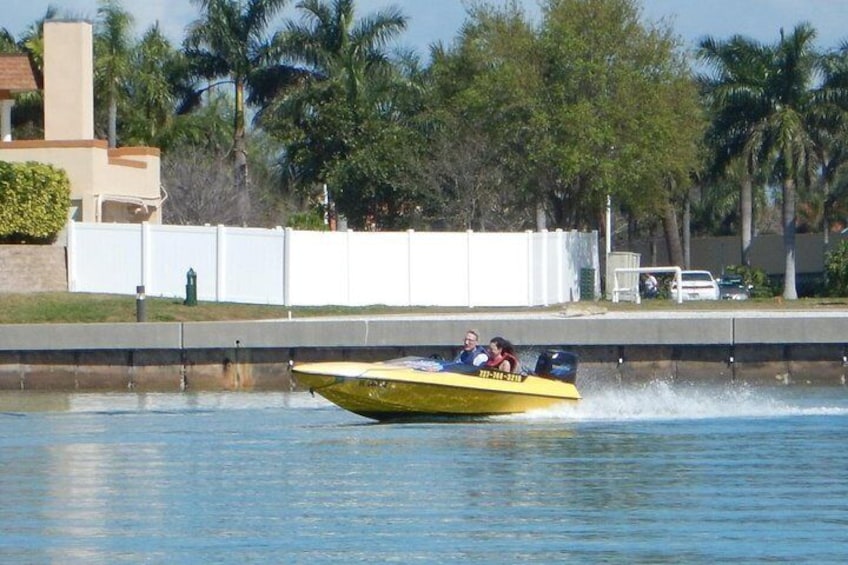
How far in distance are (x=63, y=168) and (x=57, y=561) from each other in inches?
1092

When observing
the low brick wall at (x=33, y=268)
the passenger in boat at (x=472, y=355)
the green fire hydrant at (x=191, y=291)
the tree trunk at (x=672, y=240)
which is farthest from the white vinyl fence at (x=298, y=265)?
the tree trunk at (x=672, y=240)

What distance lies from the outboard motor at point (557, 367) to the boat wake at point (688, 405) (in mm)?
434

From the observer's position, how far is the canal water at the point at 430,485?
1467 cm

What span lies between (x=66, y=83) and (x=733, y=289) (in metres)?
24.1

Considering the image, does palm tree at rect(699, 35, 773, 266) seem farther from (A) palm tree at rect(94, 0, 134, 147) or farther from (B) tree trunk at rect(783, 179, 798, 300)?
(A) palm tree at rect(94, 0, 134, 147)

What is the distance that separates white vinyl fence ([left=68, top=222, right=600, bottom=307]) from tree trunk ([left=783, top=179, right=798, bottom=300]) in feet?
54.4

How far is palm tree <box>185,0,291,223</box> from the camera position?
195 feet

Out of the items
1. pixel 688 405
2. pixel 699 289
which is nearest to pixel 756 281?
pixel 699 289

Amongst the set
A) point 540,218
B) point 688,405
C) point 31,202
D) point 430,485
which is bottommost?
point 430,485

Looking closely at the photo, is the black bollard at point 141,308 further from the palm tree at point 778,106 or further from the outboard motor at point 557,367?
the palm tree at point 778,106

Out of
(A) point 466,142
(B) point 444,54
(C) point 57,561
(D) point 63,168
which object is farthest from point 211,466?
(B) point 444,54

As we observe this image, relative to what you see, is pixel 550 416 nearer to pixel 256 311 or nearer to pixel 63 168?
pixel 256 311

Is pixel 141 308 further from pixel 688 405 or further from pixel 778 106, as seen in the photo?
pixel 778 106

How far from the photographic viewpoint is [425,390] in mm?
24172
